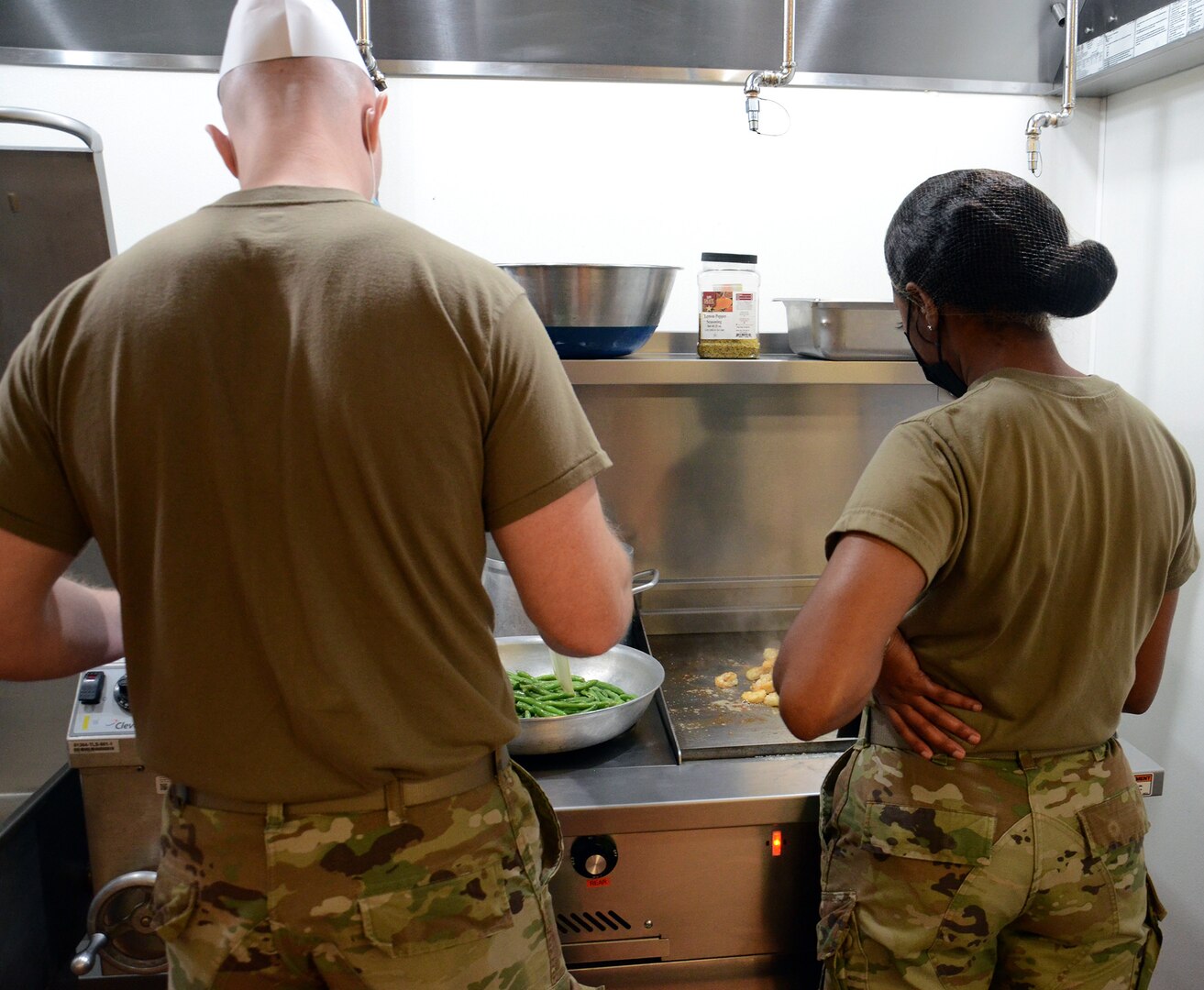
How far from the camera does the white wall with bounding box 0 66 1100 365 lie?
1.80m

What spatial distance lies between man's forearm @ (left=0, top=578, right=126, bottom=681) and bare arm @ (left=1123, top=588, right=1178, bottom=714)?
1.15 m

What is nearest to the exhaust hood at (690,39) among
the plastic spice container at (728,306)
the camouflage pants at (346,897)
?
the plastic spice container at (728,306)

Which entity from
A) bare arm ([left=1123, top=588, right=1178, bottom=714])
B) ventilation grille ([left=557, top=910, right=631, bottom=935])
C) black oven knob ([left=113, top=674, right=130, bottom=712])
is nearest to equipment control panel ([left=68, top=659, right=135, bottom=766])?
black oven knob ([left=113, top=674, right=130, bottom=712])

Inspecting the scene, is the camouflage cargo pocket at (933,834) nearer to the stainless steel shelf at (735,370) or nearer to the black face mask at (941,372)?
the black face mask at (941,372)

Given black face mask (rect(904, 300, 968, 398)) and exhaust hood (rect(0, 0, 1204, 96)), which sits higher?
exhaust hood (rect(0, 0, 1204, 96))

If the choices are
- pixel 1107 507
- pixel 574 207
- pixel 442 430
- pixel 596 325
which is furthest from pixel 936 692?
pixel 574 207

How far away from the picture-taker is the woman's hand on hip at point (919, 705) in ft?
3.44

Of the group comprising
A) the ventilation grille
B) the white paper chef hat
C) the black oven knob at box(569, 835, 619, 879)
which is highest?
the white paper chef hat

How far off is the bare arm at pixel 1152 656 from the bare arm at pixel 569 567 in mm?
671

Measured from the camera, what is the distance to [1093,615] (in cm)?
101

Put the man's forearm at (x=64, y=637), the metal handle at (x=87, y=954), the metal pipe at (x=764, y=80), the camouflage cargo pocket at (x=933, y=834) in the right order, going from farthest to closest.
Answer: the metal pipe at (x=764, y=80) < the metal handle at (x=87, y=954) < the camouflage cargo pocket at (x=933, y=834) < the man's forearm at (x=64, y=637)

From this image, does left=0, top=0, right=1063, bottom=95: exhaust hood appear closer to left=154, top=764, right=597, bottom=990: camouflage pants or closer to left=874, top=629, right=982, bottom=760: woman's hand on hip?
left=874, top=629, right=982, bottom=760: woman's hand on hip

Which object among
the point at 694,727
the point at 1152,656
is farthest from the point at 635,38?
the point at 1152,656

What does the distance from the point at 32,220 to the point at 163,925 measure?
1.20 metres
